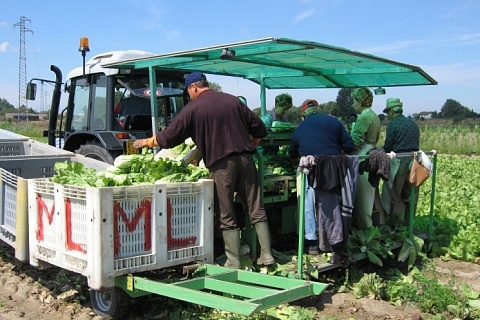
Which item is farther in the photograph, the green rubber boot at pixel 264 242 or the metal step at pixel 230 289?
the green rubber boot at pixel 264 242

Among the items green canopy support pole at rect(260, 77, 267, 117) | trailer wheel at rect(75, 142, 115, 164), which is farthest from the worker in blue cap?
green canopy support pole at rect(260, 77, 267, 117)

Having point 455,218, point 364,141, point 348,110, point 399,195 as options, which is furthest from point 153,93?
point 455,218

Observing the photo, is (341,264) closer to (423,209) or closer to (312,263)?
(312,263)

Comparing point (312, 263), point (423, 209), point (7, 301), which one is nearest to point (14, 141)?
point (7, 301)

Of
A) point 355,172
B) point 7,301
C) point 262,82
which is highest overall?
point 262,82

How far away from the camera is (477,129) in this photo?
95.3ft

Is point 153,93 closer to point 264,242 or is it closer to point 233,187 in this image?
point 233,187

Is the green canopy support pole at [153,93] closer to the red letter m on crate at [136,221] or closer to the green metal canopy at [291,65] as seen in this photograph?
the green metal canopy at [291,65]

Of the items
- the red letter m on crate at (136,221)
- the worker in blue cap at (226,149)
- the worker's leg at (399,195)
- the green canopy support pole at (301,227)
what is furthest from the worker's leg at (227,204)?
the worker's leg at (399,195)

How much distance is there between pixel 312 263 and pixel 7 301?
3137mm

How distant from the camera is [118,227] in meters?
4.07

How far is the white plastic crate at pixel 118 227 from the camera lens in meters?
3.99

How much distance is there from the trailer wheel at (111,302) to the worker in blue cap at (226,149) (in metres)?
1.02

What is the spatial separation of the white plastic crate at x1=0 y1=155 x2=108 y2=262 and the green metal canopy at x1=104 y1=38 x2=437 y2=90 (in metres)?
1.66
